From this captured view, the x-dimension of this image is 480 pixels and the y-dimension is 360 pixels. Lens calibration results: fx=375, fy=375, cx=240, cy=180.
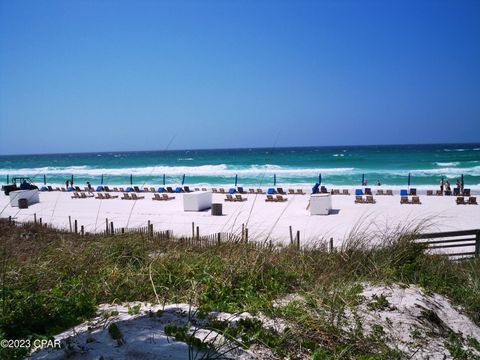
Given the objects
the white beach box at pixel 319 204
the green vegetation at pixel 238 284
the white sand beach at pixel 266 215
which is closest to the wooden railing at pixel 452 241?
the green vegetation at pixel 238 284

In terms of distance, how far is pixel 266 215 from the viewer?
1938cm

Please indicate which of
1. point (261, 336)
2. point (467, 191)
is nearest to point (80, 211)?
point (261, 336)

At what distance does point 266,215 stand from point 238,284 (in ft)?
50.4

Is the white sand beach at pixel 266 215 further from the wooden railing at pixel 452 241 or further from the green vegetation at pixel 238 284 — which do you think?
the green vegetation at pixel 238 284

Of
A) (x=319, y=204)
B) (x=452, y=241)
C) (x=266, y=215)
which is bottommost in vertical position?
(x=266, y=215)

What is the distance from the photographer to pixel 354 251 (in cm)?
522

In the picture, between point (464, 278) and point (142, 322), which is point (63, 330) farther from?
point (464, 278)

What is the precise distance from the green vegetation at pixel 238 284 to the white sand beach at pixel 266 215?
810 cm

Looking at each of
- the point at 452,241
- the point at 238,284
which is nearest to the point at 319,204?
the point at 452,241

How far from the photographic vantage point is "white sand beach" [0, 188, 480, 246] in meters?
15.3

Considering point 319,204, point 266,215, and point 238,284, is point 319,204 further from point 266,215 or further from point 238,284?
point 238,284

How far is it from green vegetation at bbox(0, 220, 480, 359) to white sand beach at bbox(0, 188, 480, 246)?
8.10m

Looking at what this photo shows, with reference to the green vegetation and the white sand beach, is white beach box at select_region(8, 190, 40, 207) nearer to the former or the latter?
the white sand beach

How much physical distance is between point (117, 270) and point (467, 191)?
88.9ft
